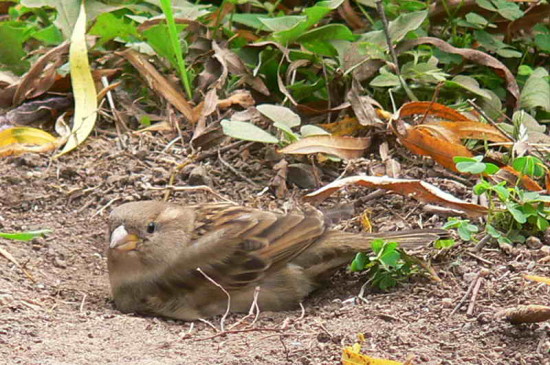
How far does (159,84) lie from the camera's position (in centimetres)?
510

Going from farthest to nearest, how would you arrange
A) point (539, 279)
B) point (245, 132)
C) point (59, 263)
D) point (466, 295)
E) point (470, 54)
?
1. point (470, 54)
2. point (245, 132)
3. point (59, 263)
4. point (466, 295)
5. point (539, 279)

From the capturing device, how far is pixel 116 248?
3969 mm

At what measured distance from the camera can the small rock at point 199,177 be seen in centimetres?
465

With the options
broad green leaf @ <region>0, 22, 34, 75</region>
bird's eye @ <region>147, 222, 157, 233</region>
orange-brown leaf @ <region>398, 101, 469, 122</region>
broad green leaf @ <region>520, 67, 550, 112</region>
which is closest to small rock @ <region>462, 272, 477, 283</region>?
orange-brown leaf @ <region>398, 101, 469, 122</region>

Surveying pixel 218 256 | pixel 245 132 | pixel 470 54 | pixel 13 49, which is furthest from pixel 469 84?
pixel 13 49

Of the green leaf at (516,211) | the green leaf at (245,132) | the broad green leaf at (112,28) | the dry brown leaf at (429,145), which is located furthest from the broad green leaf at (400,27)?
the green leaf at (516,211)

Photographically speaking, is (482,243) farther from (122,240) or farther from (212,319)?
(122,240)

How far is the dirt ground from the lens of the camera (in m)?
3.15

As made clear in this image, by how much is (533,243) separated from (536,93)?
1.35 metres

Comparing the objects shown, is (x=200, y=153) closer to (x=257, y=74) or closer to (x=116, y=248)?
(x=257, y=74)

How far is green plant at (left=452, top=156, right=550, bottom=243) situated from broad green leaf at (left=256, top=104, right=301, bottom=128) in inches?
38.3

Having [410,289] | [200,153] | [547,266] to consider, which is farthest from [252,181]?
[547,266]

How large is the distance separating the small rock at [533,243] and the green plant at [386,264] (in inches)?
17.8

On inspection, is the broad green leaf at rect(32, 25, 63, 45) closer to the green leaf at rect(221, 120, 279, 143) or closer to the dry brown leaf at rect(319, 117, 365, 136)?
the green leaf at rect(221, 120, 279, 143)
